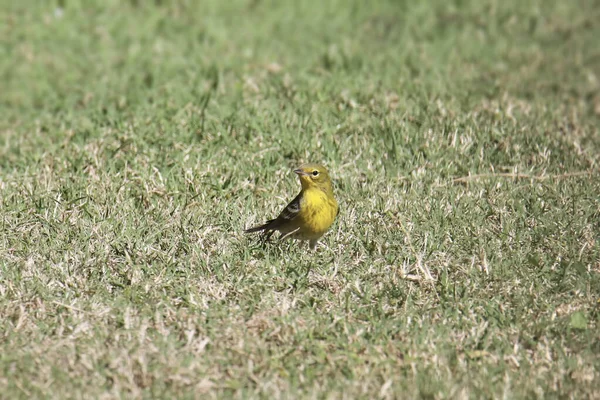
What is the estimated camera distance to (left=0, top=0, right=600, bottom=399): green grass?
4367 millimetres

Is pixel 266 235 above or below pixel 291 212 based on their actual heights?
below

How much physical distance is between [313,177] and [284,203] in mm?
787

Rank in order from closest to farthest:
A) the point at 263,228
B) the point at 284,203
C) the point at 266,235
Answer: the point at 263,228 → the point at 266,235 → the point at 284,203

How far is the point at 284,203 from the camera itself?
6277 mm

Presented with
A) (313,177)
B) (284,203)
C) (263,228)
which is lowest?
(284,203)

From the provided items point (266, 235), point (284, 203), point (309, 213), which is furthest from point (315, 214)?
point (284, 203)

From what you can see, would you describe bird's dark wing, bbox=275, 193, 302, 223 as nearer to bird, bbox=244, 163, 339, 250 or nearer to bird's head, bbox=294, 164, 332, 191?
bird, bbox=244, 163, 339, 250

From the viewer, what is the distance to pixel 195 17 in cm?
1098

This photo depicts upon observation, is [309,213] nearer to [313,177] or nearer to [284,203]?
[313,177]

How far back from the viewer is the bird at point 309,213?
209 inches

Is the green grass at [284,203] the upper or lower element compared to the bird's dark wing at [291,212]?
lower

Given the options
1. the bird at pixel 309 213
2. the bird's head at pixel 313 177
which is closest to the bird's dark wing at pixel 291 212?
the bird at pixel 309 213

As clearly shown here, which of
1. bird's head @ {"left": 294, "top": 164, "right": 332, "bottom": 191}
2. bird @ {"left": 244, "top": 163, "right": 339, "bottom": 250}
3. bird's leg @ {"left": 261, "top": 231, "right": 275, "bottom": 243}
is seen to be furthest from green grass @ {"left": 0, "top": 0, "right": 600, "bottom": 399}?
bird's head @ {"left": 294, "top": 164, "right": 332, "bottom": 191}

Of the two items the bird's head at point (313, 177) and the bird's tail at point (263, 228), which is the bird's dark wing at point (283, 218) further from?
the bird's head at point (313, 177)
